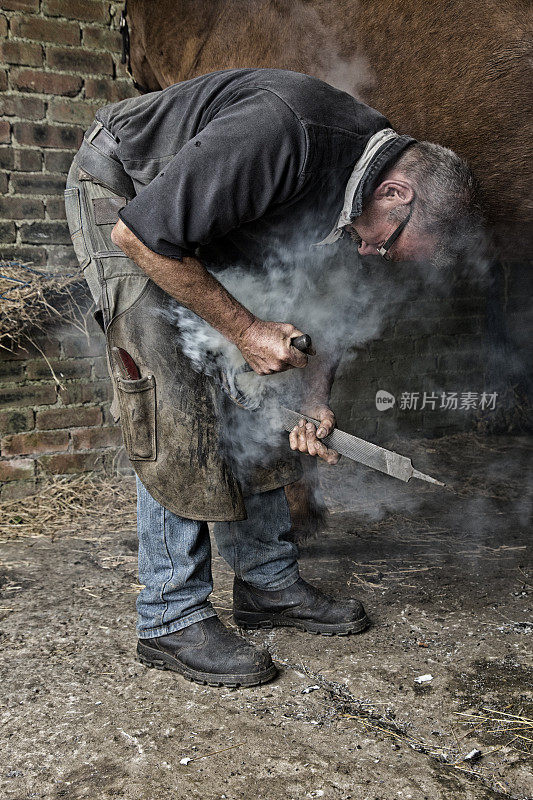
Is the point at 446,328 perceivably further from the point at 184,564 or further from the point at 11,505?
the point at 184,564

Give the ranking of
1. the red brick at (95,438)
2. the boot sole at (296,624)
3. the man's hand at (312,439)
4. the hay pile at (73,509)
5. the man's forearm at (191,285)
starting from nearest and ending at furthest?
the man's forearm at (191,285) → the man's hand at (312,439) → the boot sole at (296,624) → the hay pile at (73,509) → the red brick at (95,438)

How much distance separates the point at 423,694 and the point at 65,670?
87cm

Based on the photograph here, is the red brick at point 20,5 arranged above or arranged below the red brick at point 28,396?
above

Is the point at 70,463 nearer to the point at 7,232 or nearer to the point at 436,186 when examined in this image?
the point at 7,232

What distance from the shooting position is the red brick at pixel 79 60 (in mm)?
3203

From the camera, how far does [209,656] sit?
1693 millimetres

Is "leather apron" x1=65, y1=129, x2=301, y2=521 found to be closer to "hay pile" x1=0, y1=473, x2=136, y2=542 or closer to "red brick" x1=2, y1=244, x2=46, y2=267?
"hay pile" x1=0, y1=473, x2=136, y2=542

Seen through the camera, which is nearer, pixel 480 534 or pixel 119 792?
pixel 119 792

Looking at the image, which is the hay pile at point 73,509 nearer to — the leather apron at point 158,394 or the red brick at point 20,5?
the leather apron at point 158,394

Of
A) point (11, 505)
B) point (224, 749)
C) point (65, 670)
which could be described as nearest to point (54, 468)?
point (11, 505)

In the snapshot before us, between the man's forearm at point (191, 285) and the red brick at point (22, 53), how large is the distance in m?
2.08

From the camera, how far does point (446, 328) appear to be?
4246mm

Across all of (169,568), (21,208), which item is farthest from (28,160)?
(169,568)

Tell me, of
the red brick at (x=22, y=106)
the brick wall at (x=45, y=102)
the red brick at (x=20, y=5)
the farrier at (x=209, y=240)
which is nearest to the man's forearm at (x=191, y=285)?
the farrier at (x=209, y=240)
